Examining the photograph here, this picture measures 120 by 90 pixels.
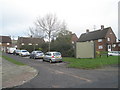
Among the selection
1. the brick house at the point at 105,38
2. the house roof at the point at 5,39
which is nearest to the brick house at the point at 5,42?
the house roof at the point at 5,39

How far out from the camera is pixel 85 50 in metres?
22.5

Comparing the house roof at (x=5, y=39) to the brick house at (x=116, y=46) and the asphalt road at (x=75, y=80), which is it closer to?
the brick house at (x=116, y=46)

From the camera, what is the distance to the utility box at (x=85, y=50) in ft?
72.9

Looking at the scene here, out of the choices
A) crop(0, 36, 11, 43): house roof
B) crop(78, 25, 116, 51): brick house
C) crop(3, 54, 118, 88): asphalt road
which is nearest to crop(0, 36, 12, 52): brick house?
crop(0, 36, 11, 43): house roof

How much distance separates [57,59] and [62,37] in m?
24.7

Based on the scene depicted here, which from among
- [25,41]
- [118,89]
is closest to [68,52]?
[118,89]

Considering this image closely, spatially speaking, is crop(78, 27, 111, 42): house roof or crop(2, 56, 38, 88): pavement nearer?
crop(2, 56, 38, 88): pavement

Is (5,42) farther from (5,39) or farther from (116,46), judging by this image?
(116,46)

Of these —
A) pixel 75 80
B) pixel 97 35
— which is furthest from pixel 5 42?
pixel 75 80

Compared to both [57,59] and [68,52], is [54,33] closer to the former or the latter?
[68,52]

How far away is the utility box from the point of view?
22.2 metres

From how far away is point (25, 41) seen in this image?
74750 millimetres

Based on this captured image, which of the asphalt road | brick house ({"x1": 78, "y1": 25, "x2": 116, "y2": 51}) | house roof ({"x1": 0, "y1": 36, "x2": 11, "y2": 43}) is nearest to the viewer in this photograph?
the asphalt road

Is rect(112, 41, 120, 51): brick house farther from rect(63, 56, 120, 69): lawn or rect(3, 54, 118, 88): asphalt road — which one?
rect(3, 54, 118, 88): asphalt road
